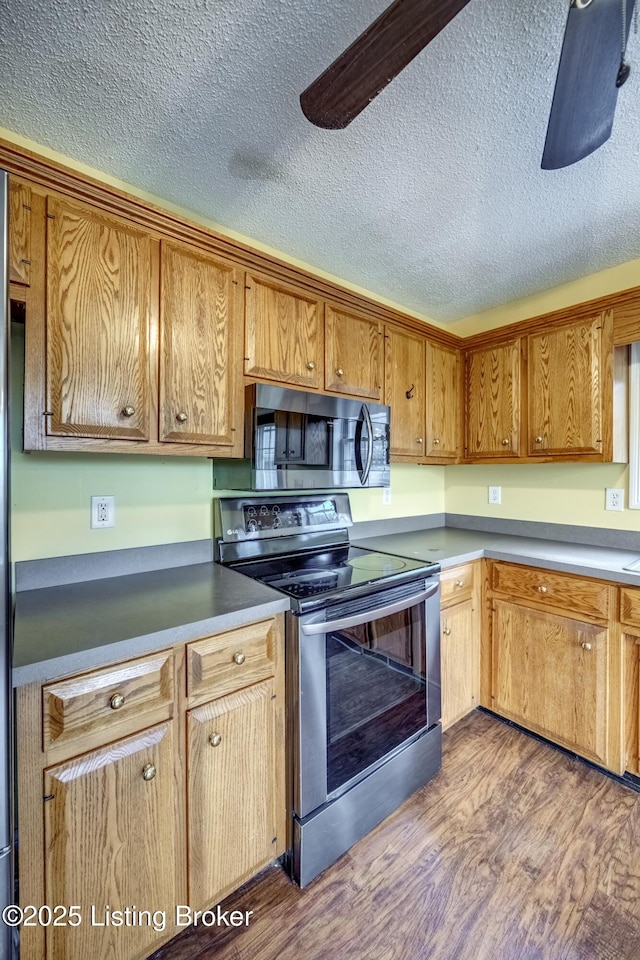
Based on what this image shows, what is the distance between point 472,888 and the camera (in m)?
1.29

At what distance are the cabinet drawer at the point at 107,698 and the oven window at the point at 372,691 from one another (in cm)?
54

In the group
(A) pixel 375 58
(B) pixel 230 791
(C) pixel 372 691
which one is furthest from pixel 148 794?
(A) pixel 375 58

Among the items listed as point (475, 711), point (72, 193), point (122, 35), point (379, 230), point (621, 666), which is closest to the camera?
point (122, 35)

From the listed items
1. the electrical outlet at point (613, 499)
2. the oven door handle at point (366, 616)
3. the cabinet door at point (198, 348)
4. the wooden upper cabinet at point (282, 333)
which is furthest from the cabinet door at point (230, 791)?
the electrical outlet at point (613, 499)

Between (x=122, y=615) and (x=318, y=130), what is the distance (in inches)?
62.6

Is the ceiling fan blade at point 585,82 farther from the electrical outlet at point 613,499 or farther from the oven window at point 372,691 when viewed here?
the electrical outlet at point 613,499

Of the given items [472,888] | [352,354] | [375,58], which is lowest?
[472,888]

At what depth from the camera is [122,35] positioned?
991 millimetres

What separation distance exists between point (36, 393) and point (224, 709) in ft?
3.54

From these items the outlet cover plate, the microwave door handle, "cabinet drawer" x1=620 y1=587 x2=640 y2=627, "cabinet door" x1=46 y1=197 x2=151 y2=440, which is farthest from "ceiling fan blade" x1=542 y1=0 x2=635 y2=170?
the outlet cover plate

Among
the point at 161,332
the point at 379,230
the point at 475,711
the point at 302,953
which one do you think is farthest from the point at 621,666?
the point at 161,332

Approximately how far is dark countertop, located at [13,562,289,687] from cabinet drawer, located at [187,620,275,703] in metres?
0.04

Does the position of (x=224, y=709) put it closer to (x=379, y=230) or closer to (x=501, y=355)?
(x=379, y=230)

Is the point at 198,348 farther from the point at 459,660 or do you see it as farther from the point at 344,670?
the point at 459,660
